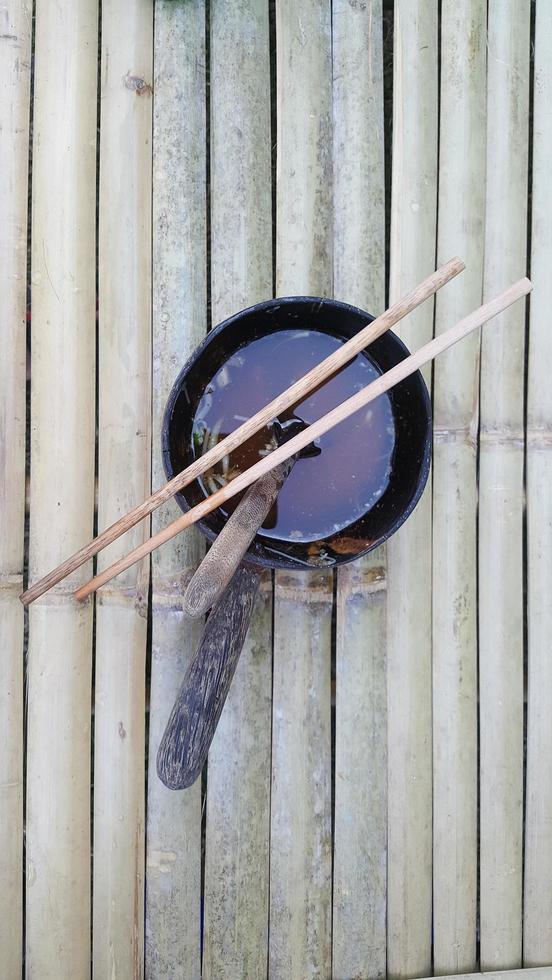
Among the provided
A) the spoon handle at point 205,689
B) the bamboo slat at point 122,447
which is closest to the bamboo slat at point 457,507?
the spoon handle at point 205,689

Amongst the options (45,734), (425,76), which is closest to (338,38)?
(425,76)

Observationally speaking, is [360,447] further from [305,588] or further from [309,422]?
[305,588]

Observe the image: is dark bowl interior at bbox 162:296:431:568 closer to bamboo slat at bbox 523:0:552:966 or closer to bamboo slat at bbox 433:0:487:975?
bamboo slat at bbox 433:0:487:975

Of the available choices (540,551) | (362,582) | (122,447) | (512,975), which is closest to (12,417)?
(122,447)

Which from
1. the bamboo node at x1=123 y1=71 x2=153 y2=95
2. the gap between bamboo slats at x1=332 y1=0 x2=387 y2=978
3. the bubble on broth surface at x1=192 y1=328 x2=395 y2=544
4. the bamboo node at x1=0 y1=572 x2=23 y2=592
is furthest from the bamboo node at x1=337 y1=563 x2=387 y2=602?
the bamboo node at x1=123 y1=71 x2=153 y2=95

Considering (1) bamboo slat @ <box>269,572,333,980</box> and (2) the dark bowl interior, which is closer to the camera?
(2) the dark bowl interior

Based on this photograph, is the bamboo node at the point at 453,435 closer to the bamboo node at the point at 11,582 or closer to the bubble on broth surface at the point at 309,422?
the bubble on broth surface at the point at 309,422

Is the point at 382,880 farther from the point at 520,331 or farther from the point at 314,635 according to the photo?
the point at 520,331

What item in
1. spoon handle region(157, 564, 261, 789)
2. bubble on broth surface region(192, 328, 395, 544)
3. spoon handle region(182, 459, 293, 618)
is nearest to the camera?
spoon handle region(182, 459, 293, 618)
